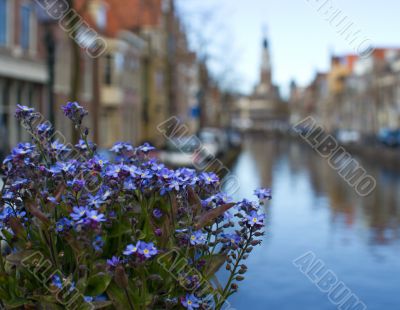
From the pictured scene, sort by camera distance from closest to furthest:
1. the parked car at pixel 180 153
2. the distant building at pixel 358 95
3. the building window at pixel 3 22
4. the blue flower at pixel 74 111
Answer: the blue flower at pixel 74 111 → the building window at pixel 3 22 → the parked car at pixel 180 153 → the distant building at pixel 358 95

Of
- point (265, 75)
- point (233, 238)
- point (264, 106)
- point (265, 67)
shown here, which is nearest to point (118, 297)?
point (233, 238)

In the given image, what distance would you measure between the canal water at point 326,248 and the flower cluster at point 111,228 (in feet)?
12.3

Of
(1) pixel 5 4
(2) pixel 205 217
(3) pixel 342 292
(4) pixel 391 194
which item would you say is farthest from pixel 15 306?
(1) pixel 5 4

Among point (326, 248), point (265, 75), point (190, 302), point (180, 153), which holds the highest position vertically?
point (265, 75)

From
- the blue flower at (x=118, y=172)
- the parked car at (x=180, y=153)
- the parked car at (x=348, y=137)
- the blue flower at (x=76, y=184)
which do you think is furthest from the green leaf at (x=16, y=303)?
the parked car at (x=348, y=137)

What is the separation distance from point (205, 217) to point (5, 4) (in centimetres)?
2160

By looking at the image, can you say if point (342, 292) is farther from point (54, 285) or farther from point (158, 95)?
point (158, 95)

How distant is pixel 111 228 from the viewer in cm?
385

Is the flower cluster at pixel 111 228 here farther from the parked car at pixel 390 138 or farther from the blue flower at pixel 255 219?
the parked car at pixel 390 138

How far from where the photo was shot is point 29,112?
4.12 m

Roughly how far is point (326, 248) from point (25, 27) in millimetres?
18236

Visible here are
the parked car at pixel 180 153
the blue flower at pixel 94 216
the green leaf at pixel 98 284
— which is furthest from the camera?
the parked car at pixel 180 153

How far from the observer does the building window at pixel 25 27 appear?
25.1 metres

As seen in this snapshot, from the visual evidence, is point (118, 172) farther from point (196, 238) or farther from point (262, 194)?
point (262, 194)
